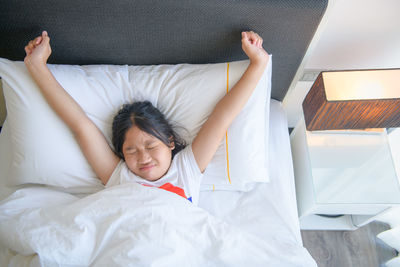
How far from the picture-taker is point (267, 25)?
3.44 ft

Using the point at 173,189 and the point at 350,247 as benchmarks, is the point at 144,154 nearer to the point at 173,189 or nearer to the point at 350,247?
the point at 173,189

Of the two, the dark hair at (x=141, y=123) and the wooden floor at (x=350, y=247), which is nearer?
A: the dark hair at (x=141, y=123)

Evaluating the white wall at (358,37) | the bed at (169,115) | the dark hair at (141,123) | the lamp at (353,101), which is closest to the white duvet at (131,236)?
the bed at (169,115)

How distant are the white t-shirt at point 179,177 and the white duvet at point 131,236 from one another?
0.12 metres

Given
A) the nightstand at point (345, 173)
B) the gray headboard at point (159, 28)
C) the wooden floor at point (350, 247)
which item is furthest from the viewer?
the wooden floor at point (350, 247)

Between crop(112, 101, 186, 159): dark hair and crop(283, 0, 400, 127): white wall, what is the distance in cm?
64

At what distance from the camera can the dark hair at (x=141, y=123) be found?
1091 millimetres

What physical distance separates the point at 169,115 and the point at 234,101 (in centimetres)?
29

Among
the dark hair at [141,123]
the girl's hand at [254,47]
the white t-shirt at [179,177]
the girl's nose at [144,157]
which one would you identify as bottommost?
the white t-shirt at [179,177]

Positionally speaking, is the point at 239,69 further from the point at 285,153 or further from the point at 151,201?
the point at 151,201

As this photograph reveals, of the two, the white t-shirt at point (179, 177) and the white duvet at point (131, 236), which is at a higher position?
the white t-shirt at point (179, 177)

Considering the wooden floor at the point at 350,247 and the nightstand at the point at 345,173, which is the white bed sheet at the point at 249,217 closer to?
the nightstand at the point at 345,173

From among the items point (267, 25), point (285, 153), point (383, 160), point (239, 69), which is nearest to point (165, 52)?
point (239, 69)

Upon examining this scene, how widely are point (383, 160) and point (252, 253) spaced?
80 centimetres
